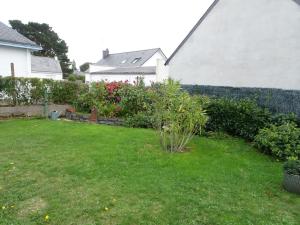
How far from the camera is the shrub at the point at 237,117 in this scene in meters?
8.05

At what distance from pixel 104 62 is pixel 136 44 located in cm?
2078

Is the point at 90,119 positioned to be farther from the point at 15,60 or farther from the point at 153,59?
the point at 153,59

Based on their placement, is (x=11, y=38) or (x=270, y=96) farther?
(x=11, y=38)

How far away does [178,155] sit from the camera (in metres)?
6.37

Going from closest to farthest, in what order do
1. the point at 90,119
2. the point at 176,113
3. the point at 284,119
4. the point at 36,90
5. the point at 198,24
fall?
1. the point at 176,113
2. the point at 284,119
3. the point at 90,119
4. the point at 36,90
5. the point at 198,24

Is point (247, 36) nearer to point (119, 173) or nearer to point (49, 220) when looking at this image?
point (119, 173)

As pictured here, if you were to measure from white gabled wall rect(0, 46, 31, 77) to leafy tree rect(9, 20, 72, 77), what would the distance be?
4300 centimetres

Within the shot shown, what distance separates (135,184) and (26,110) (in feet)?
27.9

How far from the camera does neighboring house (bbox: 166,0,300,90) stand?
364 inches

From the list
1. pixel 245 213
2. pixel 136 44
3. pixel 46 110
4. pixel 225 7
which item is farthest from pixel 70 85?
pixel 136 44

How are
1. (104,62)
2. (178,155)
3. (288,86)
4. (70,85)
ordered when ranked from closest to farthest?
(178,155) < (288,86) < (70,85) < (104,62)

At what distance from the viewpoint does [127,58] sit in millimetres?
44031

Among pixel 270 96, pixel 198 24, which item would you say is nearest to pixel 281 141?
pixel 270 96

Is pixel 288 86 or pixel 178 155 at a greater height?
pixel 288 86
